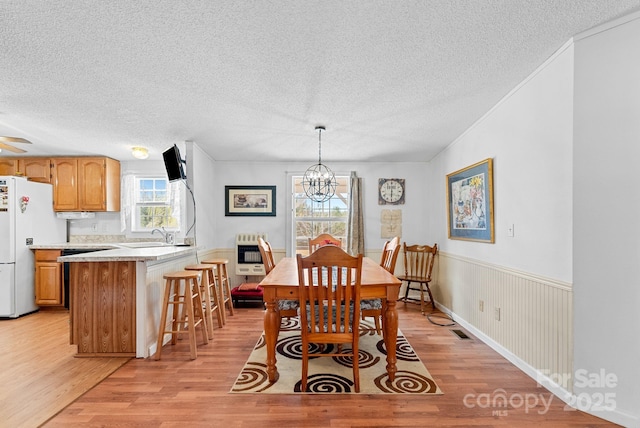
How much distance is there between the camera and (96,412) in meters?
1.87

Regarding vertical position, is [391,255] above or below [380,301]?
above

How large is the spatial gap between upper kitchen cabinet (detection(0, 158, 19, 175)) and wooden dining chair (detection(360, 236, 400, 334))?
17.8 feet

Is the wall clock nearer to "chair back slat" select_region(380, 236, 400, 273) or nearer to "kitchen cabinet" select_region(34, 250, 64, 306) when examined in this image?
"chair back slat" select_region(380, 236, 400, 273)

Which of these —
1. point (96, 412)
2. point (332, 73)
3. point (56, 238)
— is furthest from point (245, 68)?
point (56, 238)

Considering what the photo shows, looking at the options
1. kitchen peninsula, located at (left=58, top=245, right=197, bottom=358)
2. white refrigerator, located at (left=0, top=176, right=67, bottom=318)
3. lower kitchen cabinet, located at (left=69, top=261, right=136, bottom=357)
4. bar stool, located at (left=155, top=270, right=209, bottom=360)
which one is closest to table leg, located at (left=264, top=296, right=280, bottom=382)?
bar stool, located at (left=155, top=270, right=209, bottom=360)

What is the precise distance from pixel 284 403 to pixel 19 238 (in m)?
4.16

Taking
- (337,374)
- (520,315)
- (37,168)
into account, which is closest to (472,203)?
(520,315)

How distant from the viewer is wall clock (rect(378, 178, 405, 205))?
4.99 metres

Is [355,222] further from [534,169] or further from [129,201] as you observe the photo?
[129,201]

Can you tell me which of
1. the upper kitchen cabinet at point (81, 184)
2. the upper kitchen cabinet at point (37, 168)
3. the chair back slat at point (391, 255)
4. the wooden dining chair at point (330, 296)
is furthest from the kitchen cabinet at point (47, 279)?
the chair back slat at point (391, 255)

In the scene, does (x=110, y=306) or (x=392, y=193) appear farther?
(x=392, y=193)

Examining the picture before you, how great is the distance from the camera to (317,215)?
16.6 ft

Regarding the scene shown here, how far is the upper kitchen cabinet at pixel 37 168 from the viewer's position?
4477mm

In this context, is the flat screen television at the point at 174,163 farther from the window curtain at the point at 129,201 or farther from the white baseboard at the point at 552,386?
the white baseboard at the point at 552,386
